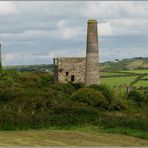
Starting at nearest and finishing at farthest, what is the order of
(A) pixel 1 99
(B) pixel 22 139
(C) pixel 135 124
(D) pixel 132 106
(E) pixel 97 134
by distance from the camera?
1. (B) pixel 22 139
2. (E) pixel 97 134
3. (C) pixel 135 124
4. (A) pixel 1 99
5. (D) pixel 132 106

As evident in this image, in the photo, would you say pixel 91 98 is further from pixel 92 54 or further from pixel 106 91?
pixel 92 54

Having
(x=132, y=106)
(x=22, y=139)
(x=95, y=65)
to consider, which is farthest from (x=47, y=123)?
(x=95, y=65)

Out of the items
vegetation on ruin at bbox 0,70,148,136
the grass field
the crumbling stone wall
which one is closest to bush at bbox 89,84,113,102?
vegetation on ruin at bbox 0,70,148,136

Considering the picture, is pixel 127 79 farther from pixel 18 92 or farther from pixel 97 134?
pixel 97 134

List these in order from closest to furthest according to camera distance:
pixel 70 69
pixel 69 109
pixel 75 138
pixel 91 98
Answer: pixel 75 138 → pixel 69 109 → pixel 91 98 → pixel 70 69

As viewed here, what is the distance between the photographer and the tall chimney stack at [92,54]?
48.4 meters

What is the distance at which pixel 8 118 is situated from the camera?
22.0 metres

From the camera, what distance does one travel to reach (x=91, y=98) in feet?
124

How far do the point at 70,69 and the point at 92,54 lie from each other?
10.8 feet

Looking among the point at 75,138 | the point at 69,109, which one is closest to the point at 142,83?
the point at 69,109

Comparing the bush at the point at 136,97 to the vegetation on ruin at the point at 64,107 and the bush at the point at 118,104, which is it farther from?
the bush at the point at 118,104

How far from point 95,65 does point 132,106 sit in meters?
8.36

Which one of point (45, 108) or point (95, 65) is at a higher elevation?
point (95, 65)

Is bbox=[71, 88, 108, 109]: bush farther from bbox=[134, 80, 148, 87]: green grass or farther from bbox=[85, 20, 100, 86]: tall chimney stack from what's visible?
bbox=[134, 80, 148, 87]: green grass
